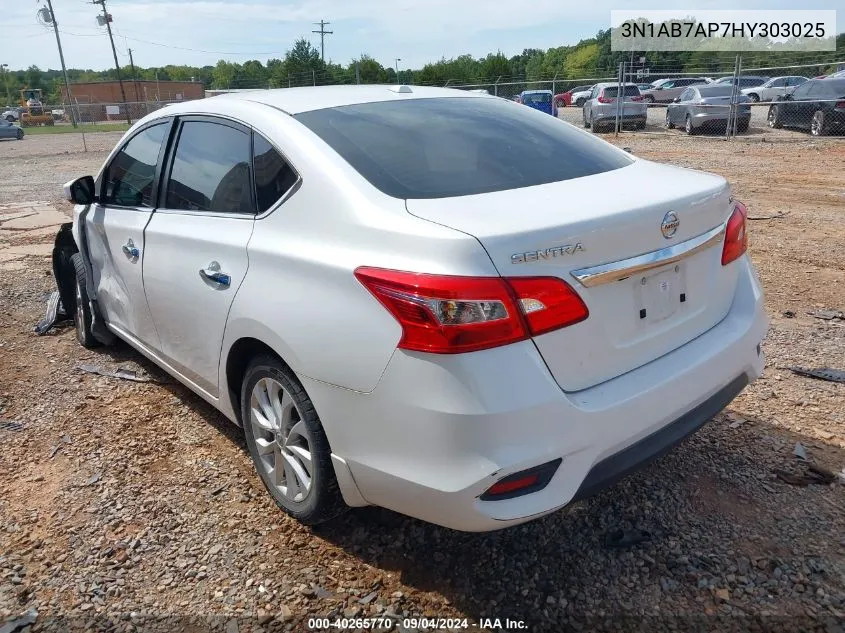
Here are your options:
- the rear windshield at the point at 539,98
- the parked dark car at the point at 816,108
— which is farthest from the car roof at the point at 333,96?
the rear windshield at the point at 539,98

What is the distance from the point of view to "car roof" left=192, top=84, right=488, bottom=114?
287cm

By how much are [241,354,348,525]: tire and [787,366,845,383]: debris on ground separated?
283 centimetres

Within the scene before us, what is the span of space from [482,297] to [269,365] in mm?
1031

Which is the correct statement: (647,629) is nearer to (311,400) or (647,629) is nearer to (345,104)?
(311,400)

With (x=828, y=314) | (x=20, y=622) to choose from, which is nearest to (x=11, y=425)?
(x=20, y=622)

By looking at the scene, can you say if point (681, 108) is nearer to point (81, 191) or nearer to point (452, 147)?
point (81, 191)

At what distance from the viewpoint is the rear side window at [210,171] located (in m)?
2.78

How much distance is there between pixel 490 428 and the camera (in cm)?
187

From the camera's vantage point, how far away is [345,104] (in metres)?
2.92

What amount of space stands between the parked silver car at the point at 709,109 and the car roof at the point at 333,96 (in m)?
16.4

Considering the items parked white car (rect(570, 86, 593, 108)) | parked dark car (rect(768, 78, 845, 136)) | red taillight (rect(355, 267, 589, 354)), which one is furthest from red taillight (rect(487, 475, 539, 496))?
parked white car (rect(570, 86, 593, 108))

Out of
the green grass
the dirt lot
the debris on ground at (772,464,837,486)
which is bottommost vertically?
the debris on ground at (772,464,837,486)

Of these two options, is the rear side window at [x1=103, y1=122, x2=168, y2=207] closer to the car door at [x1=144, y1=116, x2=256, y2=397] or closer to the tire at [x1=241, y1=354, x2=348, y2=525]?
the car door at [x1=144, y1=116, x2=256, y2=397]

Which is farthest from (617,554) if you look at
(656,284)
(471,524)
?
(656,284)
